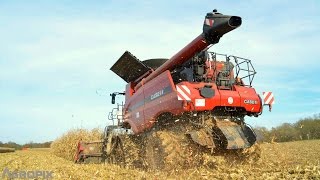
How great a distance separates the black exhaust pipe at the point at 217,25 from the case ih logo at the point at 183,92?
114 cm

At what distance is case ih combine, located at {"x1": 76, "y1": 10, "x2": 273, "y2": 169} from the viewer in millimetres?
7859

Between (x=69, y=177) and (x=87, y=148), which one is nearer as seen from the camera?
(x=69, y=177)

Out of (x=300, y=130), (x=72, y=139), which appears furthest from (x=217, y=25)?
(x=300, y=130)

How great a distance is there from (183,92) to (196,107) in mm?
425

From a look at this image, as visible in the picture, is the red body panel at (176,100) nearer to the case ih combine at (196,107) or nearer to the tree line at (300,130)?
the case ih combine at (196,107)

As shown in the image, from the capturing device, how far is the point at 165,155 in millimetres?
8062

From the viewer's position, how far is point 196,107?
7.90 metres

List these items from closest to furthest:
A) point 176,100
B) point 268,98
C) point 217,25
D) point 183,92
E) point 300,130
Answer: point 217,25
point 183,92
point 176,100
point 268,98
point 300,130

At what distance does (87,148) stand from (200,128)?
22.4 ft

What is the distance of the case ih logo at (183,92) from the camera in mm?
7871

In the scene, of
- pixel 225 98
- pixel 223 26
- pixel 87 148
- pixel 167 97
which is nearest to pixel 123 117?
pixel 87 148

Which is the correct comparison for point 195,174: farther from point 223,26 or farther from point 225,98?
point 223,26

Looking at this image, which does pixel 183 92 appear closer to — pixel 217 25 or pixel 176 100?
pixel 176 100

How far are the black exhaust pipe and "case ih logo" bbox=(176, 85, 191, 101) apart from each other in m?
1.14
